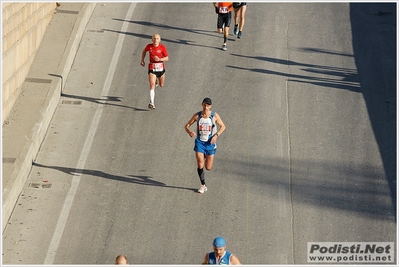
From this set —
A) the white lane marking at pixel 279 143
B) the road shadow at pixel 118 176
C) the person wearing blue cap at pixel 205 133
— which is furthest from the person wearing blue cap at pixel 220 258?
the white lane marking at pixel 279 143

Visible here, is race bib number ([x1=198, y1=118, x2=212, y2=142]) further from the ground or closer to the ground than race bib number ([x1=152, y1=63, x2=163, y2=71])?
closer to the ground

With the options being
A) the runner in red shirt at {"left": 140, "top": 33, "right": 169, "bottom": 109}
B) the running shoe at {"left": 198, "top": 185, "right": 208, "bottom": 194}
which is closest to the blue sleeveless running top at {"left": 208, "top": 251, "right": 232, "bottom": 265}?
the running shoe at {"left": 198, "top": 185, "right": 208, "bottom": 194}

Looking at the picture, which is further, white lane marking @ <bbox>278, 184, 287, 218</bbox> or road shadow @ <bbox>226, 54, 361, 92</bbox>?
road shadow @ <bbox>226, 54, 361, 92</bbox>

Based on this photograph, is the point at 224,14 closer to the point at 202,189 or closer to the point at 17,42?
the point at 17,42

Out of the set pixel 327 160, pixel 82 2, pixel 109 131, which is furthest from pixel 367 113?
pixel 82 2

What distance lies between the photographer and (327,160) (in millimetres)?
16594

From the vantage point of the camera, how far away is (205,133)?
1479 cm

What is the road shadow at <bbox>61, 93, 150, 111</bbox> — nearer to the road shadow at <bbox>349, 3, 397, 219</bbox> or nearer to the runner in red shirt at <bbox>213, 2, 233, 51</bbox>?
the runner in red shirt at <bbox>213, 2, 233, 51</bbox>

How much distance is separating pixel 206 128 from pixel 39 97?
4.89m

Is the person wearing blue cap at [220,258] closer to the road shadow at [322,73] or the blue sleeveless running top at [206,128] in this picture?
the blue sleeveless running top at [206,128]

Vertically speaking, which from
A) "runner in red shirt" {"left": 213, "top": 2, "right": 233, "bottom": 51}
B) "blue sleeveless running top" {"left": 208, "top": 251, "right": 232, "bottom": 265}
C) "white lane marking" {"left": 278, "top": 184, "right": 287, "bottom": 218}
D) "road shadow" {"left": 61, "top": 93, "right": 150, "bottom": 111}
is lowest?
"blue sleeveless running top" {"left": 208, "top": 251, "right": 232, "bottom": 265}

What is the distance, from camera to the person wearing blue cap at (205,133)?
48.3 ft

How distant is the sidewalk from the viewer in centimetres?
1512

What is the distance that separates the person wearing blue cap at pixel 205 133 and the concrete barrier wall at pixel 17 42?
448cm
